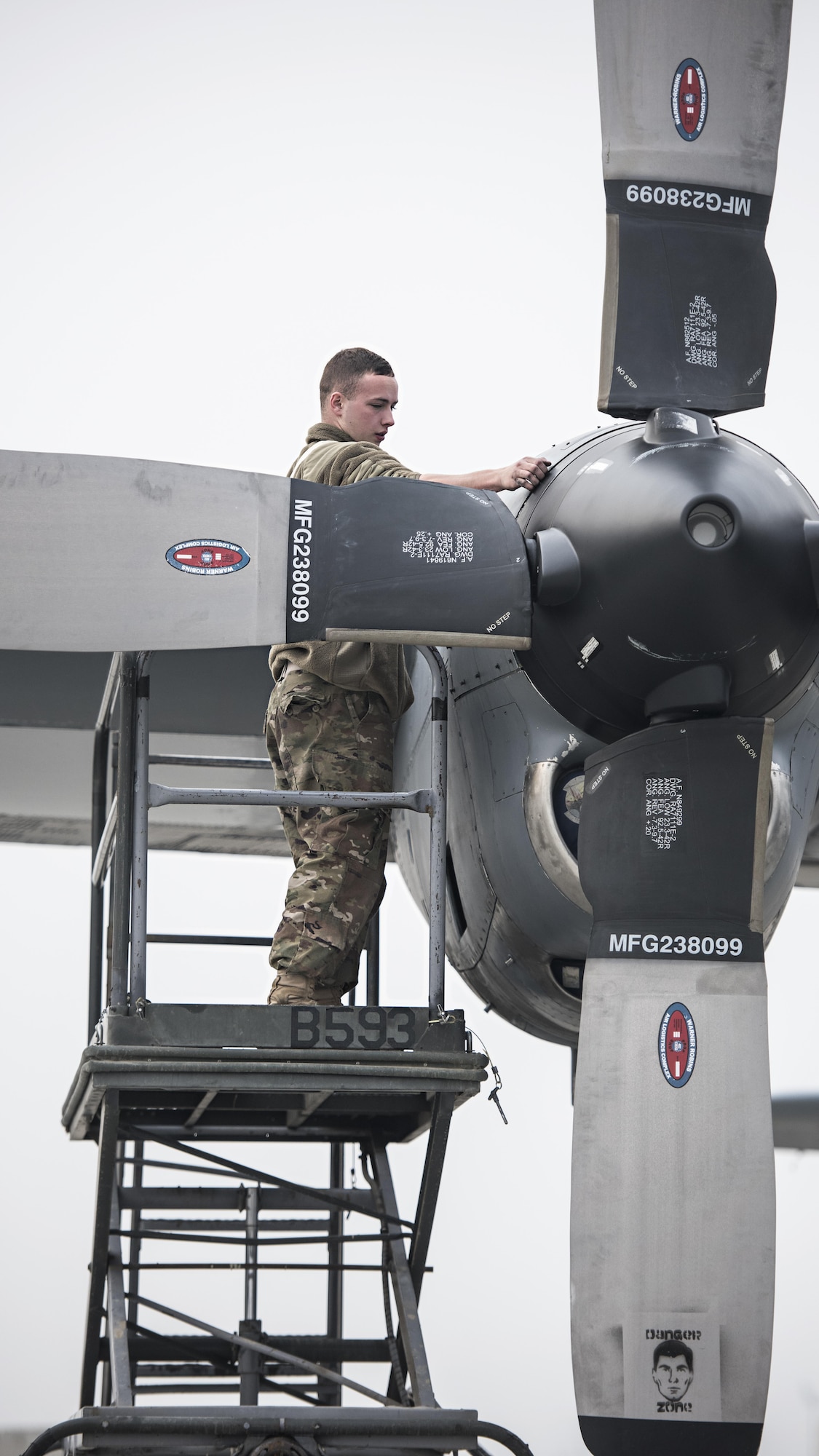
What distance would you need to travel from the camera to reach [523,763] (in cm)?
612

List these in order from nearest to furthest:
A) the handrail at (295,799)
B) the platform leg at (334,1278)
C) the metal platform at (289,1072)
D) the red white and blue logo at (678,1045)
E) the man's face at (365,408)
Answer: the red white and blue logo at (678,1045) → the metal platform at (289,1072) → the handrail at (295,799) → the man's face at (365,408) → the platform leg at (334,1278)

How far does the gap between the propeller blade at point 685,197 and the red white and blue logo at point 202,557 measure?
140 cm

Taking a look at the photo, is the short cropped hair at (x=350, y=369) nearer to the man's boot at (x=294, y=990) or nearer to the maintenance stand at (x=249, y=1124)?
the maintenance stand at (x=249, y=1124)

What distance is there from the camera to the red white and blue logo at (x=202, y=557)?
17.2 feet

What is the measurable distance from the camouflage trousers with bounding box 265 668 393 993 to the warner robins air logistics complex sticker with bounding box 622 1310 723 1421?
61.5 inches

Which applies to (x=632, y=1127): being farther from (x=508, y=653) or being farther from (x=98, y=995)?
(x=98, y=995)

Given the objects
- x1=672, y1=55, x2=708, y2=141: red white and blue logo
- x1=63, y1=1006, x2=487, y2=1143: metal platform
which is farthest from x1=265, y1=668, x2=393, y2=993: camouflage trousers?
x1=672, y1=55, x2=708, y2=141: red white and blue logo

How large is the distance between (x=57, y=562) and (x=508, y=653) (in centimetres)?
175

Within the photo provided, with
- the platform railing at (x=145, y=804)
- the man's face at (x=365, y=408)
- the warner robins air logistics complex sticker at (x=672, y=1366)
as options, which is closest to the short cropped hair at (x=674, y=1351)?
the warner robins air logistics complex sticker at (x=672, y=1366)

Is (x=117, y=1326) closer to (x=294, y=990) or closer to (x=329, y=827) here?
(x=294, y=990)

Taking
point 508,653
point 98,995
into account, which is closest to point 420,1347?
point 98,995

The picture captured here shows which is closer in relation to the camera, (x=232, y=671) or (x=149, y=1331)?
(x=149, y=1331)

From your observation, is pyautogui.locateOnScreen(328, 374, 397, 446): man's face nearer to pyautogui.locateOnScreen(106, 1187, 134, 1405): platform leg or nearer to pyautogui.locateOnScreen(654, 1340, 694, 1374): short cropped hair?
pyautogui.locateOnScreen(106, 1187, 134, 1405): platform leg

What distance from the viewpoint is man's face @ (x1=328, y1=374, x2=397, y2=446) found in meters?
6.59
